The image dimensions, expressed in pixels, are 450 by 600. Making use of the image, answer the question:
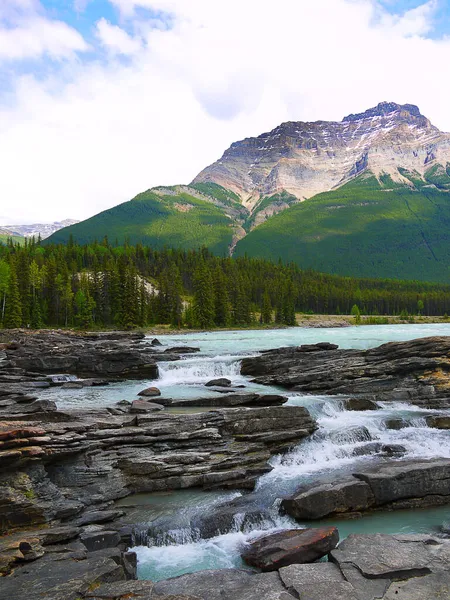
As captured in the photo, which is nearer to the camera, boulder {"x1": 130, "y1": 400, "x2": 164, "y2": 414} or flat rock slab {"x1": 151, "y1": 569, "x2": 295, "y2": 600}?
flat rock slab {"x1": 151, "y1": 569, "x2": 295, "y2": 600}

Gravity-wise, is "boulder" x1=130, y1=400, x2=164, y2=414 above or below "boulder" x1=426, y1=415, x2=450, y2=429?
above

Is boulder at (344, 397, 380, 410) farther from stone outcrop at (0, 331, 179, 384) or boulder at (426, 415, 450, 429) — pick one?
stone outcrop at (0, 331, 179, 384)

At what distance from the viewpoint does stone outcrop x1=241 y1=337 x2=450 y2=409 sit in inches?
1331

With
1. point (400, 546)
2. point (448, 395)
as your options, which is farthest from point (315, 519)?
point (448, 395)

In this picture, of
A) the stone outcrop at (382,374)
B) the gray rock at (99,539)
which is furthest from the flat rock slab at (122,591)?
the stone outcrop at (382,374)

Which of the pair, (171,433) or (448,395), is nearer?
(171,433)

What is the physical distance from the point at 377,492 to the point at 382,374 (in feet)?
67.2

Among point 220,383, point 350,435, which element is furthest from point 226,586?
point 220,383

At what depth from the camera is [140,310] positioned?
116 m

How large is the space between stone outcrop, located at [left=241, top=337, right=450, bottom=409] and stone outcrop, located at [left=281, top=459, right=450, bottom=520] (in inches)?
574

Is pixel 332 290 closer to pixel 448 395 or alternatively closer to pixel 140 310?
pixel 140 310

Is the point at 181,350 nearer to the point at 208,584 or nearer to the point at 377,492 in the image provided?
the point at 377,492

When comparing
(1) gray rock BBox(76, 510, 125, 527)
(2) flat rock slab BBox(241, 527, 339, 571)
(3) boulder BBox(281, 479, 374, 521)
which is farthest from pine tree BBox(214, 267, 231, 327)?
(2) flat rock slab BBox(241, 527, 339, 571)

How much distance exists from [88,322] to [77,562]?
102671mm
